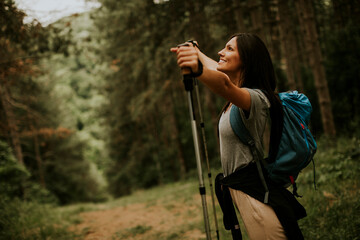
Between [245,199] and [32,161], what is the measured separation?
2459cm

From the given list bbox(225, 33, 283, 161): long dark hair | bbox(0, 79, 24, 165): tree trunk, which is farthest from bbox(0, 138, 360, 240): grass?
bbox(225, 33, 283, 161): long dark hair

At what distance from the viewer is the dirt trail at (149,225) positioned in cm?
640

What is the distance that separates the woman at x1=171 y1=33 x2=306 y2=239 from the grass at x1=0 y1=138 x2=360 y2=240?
8.30 ft

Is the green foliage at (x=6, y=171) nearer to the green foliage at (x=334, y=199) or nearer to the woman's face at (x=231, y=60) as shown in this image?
the green foliage at (x=334, y=199)

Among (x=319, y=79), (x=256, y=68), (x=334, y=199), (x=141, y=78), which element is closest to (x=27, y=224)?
(x=334, y=199)

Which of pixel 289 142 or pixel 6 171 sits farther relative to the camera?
pixel 6 171

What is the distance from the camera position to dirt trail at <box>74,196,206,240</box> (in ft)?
21.0

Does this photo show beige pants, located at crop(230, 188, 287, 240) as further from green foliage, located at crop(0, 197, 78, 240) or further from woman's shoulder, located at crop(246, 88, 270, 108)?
green foliage, located at crop(0, 197, 78, 240)

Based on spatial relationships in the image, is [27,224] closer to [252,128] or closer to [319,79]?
[252,128]

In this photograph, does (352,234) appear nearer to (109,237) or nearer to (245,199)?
(245,199)

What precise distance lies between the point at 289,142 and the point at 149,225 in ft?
20.5

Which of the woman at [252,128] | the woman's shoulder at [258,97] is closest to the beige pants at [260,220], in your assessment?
the woman at [252,128]

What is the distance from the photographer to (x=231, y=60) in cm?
219

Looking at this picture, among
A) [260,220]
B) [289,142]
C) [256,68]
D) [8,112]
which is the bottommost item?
[260,220]
